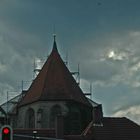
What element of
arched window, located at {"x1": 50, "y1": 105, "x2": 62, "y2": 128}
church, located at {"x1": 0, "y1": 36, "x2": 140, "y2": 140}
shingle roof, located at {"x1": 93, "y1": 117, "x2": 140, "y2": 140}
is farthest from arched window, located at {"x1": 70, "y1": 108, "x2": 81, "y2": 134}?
shingle roof, located at {"x1": 93, "y1": 117, "x2": 140, "y2": 140}

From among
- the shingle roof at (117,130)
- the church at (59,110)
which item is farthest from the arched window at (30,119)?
the shingle roof at (117,130)

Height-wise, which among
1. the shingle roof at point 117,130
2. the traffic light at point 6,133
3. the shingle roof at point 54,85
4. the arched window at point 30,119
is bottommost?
the traffic light at point 6,133

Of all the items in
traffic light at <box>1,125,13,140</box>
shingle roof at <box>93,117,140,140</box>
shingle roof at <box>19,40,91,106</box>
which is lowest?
traffic light at <box>1,125,13,140</box>

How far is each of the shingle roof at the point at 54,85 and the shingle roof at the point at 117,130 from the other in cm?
704

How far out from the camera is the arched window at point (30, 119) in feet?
190

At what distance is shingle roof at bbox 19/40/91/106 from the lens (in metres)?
57.6

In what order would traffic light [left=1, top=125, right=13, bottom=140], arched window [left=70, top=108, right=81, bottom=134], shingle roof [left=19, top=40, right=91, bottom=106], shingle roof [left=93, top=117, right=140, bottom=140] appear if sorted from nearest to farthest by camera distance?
1. traffic light [left=1, top=125, right=13, bottom=140]
2. shingle roof [left=93, top=117, right=140, bottom=140]
3. arched window [left=70, top=108, right=81, bottom=134]
4. shingle roof [left=19, top=40, right=91, bottom=106]

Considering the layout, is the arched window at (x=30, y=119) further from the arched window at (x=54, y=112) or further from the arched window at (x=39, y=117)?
the arched window at (x=54, y=112)

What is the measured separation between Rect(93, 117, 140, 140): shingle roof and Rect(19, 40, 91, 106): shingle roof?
23.1 ft

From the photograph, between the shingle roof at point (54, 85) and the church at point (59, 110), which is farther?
the shingle roof at point (54, 85)

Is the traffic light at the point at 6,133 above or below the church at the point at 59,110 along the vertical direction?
below

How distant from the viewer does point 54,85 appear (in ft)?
194

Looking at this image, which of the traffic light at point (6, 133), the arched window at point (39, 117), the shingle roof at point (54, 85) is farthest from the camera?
the shingle roof at point (54, 85)

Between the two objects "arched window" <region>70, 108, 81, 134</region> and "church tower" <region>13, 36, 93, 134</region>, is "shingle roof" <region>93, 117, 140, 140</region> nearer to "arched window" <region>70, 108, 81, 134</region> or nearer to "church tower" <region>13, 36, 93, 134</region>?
"arched window" <region>70, 108, 81, 134</region>
